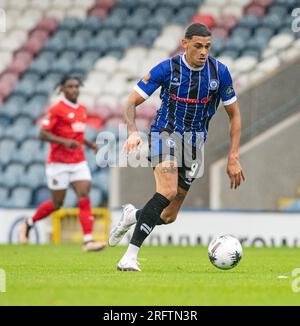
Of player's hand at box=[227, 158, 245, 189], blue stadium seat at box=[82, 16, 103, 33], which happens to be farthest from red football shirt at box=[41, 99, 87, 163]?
blue stadium seat at box=[82, 16, 103, 33]

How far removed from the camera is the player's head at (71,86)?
504 inches

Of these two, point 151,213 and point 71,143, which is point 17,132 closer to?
point 71,143

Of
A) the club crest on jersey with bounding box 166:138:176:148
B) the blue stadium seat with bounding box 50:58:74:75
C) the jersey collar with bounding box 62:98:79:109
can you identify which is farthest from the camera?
the blue stadium seat with bounding box 50:58:74:75

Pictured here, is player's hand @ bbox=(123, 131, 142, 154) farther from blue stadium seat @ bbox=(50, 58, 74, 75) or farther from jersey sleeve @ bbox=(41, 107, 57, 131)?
blue stadium seat @ bbox=(50, 58, 74, 75)

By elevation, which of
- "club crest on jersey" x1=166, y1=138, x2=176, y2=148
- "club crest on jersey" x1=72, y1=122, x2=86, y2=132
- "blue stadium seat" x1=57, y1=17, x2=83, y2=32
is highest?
"blue stadium seat" x1=57, y1=17, x2=83, y2=32

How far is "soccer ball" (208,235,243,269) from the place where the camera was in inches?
328

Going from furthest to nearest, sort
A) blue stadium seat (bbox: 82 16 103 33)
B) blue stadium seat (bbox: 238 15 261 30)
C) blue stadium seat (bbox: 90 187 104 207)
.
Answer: blue stadium seat (bbox: 82 16 103 33)
blue stadium seat (bbox: 238 15 261 30)
blue stadium seat (bbox: 90 187 104 207)

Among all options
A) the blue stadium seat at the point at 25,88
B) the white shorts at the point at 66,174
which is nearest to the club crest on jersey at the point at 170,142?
the white shorts at the point at 66,174

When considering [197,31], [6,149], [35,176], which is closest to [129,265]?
[197,31]

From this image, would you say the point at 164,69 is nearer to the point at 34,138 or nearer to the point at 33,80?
the point at 34,138

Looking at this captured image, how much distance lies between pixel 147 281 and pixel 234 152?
5.36ft

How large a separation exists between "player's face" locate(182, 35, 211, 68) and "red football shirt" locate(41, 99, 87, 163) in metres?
4.60

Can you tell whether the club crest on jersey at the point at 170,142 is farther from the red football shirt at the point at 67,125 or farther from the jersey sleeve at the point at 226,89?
the red football shirt at the point at 67,125

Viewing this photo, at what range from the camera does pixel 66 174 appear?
13.1m
